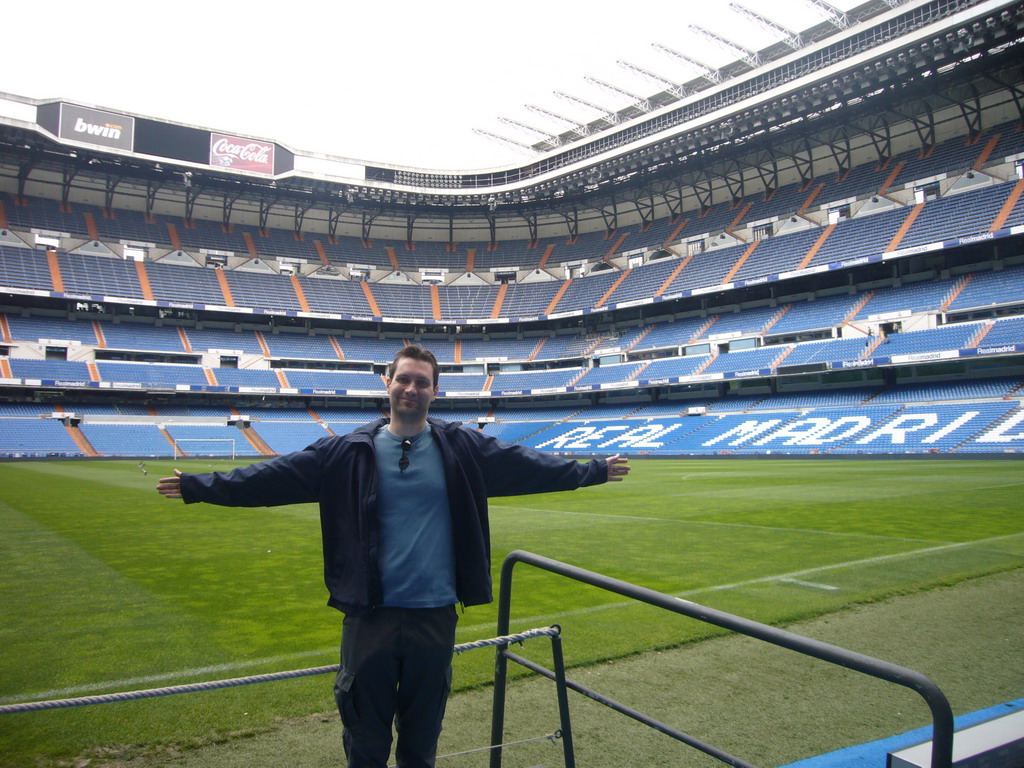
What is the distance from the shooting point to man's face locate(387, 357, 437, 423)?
290cm

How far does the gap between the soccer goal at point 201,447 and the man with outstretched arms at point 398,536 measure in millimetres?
46535

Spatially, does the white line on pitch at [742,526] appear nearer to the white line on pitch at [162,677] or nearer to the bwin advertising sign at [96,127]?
the white line on pitch at [162,677]

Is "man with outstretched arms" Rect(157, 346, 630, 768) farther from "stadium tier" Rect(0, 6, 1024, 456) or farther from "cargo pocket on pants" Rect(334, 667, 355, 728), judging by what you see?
"stadium tier" Rect(0, 6, 1024, 456)

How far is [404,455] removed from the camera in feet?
9.37

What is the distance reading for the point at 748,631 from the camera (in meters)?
2.17

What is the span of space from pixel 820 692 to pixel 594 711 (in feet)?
5.43

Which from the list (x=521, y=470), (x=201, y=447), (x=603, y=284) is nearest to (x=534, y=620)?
(x=521, y=470)

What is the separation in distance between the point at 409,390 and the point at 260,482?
0.78 m

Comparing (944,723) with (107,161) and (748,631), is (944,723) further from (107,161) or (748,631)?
(107,161)

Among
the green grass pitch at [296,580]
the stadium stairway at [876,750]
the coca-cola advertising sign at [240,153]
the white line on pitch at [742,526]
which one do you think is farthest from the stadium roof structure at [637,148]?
the stadium stairway at [876,750]

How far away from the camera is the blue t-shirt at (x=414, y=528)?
2.71 m

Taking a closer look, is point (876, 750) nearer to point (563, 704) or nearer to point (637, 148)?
point (563, 704)

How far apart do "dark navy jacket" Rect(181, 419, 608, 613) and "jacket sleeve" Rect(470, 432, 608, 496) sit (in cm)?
1

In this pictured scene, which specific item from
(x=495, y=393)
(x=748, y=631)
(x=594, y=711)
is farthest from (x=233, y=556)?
(x=495, y=393)
